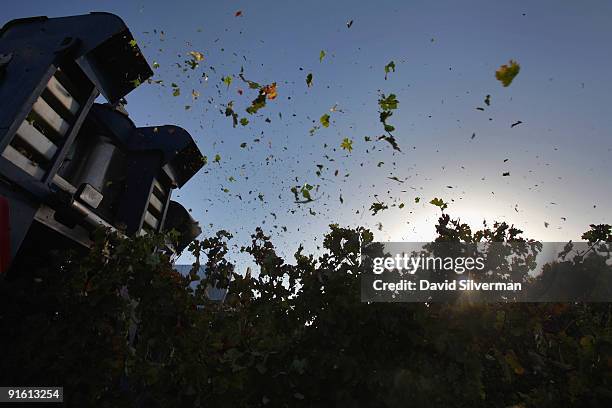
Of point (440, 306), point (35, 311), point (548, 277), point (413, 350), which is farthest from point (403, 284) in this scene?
point (35, 311)

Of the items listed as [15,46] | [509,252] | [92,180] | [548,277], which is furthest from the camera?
[92,180]

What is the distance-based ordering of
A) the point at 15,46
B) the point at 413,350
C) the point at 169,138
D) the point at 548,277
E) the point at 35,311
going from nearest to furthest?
the point at 413,350, the point at 35,311, the point at 548,277, the point at 15,46, the point at 169,138

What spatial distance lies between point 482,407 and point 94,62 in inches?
528

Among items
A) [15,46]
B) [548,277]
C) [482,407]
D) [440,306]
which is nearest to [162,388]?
[440,306]

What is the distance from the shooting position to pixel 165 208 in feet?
53.7

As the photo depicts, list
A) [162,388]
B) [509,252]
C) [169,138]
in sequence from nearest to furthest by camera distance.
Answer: [162,388], [509,252], [169,138]

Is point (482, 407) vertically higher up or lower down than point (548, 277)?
lower down

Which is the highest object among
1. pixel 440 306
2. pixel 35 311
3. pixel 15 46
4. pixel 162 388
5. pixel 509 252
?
pixel 15 46

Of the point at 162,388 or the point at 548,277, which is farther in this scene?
the point at 548,277

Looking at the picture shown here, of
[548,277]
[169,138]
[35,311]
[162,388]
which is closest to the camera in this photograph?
[162,388]

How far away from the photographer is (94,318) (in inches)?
299

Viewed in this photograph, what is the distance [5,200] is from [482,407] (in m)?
10.8

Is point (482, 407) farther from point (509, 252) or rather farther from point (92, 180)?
point (92, 180)

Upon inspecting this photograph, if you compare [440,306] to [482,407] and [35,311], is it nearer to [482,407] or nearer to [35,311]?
[482,407]
